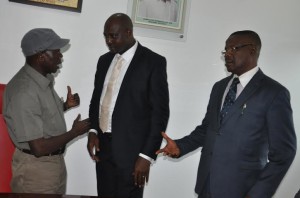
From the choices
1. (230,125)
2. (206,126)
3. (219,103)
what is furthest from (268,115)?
(206,126)

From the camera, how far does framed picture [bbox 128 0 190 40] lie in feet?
9.62

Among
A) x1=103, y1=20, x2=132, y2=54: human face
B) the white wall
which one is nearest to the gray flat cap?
x1=103, y1=20, x2=132, y2=54: human face

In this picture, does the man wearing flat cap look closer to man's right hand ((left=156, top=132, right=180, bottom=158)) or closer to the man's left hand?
the man's left hand

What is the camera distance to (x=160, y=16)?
9.81 feet

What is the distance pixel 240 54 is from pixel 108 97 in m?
0.89

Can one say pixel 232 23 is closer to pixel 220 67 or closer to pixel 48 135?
pixel 220 67

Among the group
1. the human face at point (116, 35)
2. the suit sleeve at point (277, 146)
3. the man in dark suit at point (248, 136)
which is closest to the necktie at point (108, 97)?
the human face at point (116, 35)

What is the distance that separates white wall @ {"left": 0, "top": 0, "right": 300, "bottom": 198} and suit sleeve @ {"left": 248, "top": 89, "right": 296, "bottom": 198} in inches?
59.5

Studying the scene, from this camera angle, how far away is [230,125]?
1.80 m

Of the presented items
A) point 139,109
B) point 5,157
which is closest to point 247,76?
point 139,109

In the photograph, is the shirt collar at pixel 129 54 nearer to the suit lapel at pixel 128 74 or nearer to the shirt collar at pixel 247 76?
the suit lapel at pixel 128 74

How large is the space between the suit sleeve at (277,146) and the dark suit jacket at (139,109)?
0.70 metres

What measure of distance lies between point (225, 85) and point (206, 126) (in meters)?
0.31

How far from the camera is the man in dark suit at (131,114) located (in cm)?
213
